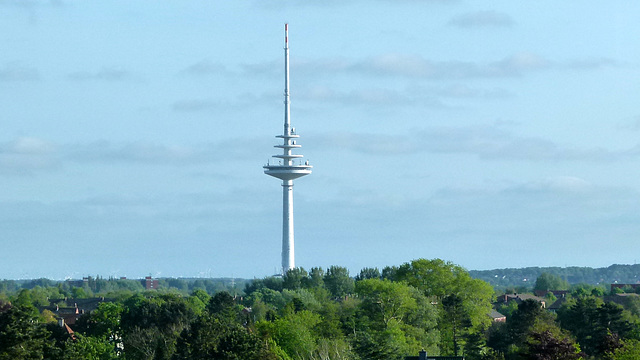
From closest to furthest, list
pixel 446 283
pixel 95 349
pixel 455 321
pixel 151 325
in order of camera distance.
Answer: pixel 95 349 < pixel 455 321 < pixel 151 325 < pixel 446 283

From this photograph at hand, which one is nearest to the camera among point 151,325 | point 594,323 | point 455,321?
point 594,323

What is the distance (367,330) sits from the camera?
315 ft

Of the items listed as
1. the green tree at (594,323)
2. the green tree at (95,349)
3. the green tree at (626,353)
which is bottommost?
the green tree at (626,353)

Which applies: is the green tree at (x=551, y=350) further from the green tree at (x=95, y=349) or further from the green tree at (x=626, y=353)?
the green tree at (x=95, y=349)

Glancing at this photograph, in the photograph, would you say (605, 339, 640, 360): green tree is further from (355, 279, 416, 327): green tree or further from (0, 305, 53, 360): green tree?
(0, 305, 53, 360): green tree

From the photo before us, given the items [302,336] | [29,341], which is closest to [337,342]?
[302,336]

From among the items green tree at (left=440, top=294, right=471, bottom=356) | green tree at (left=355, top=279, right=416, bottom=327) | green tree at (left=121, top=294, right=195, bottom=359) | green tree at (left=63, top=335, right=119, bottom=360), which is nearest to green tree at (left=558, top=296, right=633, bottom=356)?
green tree at (left=440, top=294, right=471, bottom=356)

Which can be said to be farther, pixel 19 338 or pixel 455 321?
pixel 455 321

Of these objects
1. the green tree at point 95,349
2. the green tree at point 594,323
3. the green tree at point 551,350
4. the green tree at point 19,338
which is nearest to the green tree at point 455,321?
the green tree at point 594,323

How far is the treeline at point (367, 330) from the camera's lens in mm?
76625

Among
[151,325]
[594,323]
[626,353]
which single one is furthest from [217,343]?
[594,323]

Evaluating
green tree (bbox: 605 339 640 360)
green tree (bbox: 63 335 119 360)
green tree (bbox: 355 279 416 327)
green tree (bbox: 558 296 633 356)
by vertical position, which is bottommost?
green tree (bbox: 605 339 640 360)

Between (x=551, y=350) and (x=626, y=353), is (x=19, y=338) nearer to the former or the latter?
(x=551, y=350)

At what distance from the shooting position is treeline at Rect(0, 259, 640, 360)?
76.6 meters
